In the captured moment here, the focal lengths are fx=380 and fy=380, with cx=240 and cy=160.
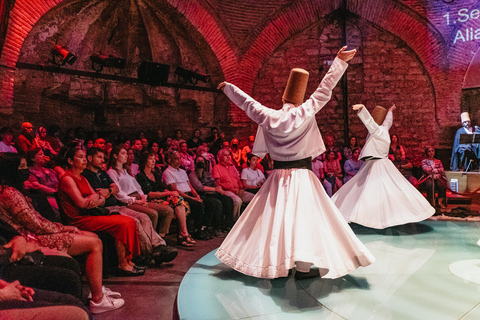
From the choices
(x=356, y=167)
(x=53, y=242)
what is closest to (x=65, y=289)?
(x=53, y=242)

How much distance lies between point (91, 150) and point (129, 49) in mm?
8168

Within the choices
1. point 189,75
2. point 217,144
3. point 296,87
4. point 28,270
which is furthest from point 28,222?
point 189,75

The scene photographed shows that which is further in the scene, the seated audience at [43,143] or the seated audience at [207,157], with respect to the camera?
the seated audience at [207,157]

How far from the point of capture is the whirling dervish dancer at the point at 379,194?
503 centimetres

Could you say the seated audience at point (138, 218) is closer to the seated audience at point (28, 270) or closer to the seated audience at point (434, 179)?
the seated audience at point (28, 270)

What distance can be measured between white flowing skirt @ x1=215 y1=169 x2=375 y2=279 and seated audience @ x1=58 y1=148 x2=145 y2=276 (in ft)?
3.79

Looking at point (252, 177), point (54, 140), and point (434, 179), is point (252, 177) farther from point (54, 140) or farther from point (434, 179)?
point (54, 140)

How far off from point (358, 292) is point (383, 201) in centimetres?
236

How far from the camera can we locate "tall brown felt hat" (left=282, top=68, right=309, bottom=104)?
11.0 feet

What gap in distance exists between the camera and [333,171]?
8836mm

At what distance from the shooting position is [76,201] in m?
3.59

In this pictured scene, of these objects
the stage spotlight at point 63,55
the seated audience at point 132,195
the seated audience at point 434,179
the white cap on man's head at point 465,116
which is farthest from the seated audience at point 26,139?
the white cap on man's head at point 465,116

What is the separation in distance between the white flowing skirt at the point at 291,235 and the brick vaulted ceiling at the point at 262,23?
807 cm

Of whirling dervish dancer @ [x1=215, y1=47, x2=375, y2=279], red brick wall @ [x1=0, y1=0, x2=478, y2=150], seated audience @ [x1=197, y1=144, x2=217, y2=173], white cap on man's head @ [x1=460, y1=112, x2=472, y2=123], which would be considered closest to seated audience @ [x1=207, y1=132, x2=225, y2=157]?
red brick wall @ [x1=0, y1=0, x2=478, y2=150]
